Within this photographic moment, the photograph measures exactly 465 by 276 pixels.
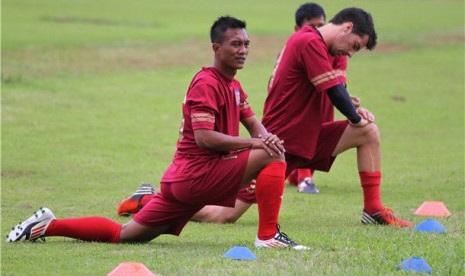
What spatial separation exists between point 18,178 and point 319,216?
4126 millimetres

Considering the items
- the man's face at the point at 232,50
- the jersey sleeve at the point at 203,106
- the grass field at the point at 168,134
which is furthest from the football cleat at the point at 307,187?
the jersey sleeve at the point at 203,106

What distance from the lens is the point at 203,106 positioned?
770 centimetres

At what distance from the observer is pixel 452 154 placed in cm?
1530

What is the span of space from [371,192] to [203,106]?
254 cm

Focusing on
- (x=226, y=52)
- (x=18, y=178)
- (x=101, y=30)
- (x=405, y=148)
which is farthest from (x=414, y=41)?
(x=226, y=52)

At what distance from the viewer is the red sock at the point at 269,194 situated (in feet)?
25.5

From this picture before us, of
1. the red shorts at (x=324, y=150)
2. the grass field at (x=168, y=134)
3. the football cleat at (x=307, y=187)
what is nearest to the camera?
the grass field at (x=168, y=134)

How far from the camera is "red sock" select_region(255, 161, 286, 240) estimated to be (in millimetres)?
7777

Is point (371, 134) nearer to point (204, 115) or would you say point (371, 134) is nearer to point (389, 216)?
point (389, 216)

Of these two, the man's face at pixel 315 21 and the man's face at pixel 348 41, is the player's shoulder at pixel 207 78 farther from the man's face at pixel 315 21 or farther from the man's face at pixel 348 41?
the man's face at pixel 315 21

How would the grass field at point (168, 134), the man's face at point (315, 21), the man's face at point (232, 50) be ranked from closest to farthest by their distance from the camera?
the grass field at point (168, 134)
the man's face at point (232, 50)
the man's face at point (315, 21)

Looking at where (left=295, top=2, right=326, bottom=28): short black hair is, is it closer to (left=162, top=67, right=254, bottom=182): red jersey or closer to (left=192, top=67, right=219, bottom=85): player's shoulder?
(left=162, top=67, right=254, bottom=182): red jersey

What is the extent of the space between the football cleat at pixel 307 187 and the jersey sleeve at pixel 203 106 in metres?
4.41

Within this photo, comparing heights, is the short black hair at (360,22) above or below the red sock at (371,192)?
above
